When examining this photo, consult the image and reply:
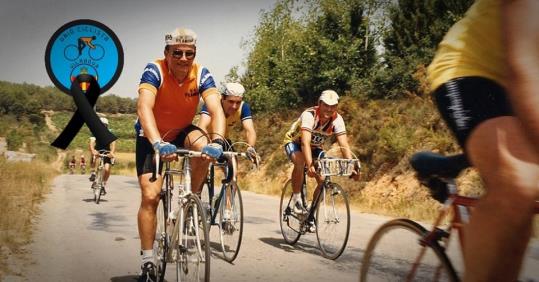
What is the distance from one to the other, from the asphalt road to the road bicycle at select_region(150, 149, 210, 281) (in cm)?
20

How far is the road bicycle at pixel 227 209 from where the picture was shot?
5446 mm

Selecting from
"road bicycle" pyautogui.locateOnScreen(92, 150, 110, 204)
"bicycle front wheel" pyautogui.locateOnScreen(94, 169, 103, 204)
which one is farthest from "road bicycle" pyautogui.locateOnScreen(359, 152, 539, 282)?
"bicycle front wheel" pyautogui.locateOnScreen(94, 169, 103, 204)

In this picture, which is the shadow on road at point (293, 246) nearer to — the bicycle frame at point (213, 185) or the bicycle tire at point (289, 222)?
the bicycle tire at point (289, 222)

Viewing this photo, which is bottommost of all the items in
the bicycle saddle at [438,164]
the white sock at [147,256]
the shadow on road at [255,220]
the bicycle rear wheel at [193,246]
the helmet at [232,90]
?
the shadow on road at [255,220]

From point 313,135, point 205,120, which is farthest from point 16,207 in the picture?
point 313,135

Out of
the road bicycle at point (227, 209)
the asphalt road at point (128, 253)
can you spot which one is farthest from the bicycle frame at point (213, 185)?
the asphalt road at point (128, 253)

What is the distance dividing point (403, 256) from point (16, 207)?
7.02 metres

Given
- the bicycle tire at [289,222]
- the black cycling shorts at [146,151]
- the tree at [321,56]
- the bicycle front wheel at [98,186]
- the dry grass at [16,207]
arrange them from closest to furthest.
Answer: the black cycling shorts at [146,151] < the dry grass at [16,207] < the bicycle tire at [289,222] < the bicycle front wheel at [98,186] < the tree at [321,56]

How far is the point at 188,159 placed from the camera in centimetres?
369

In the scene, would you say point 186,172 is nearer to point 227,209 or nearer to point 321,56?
point 227,209

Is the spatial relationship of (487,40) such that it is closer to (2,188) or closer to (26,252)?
(26,252)

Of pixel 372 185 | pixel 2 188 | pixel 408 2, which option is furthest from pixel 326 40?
pixel 2 188

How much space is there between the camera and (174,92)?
4172mm

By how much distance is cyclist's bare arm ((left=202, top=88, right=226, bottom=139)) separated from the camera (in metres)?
4.14
